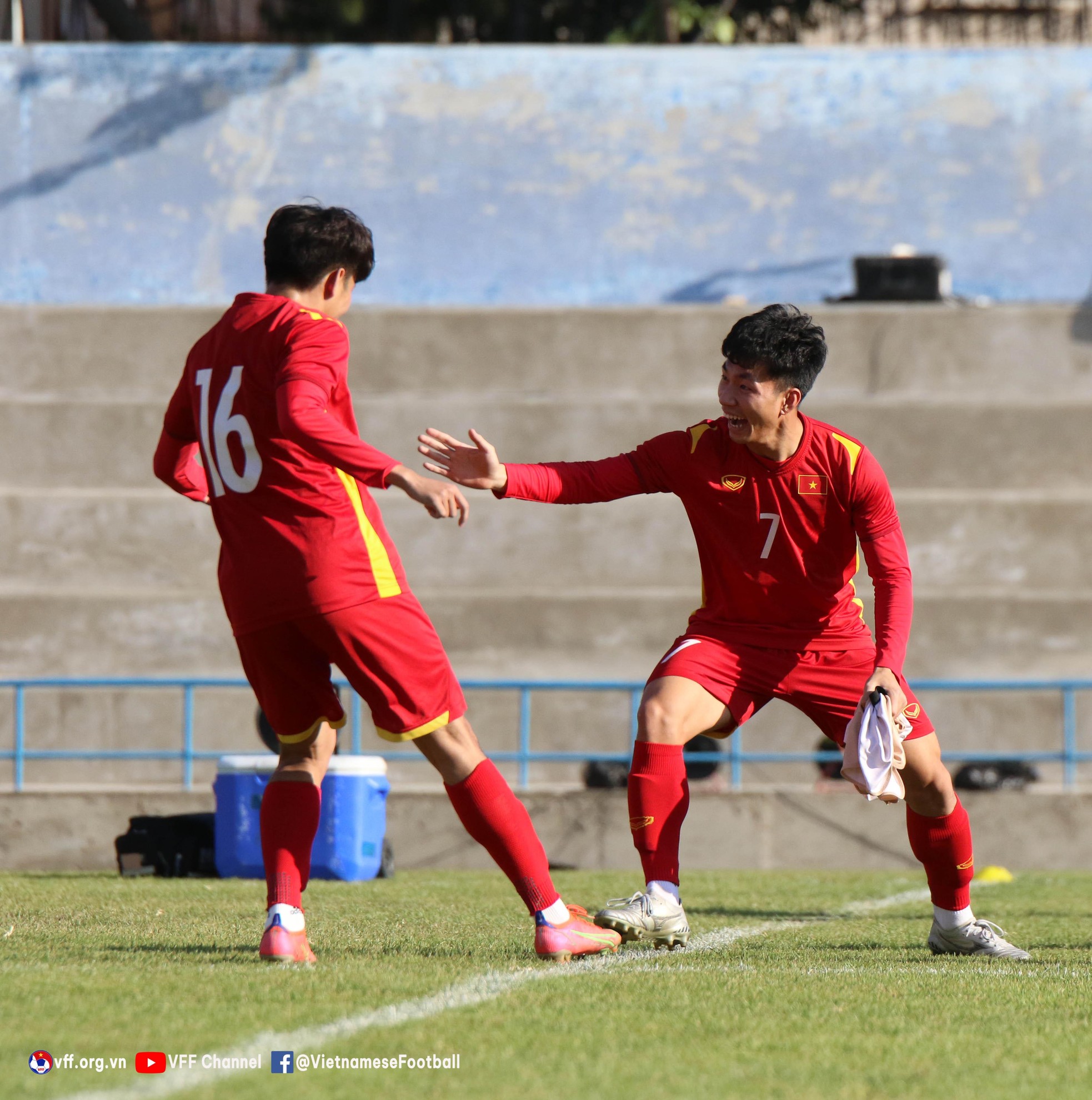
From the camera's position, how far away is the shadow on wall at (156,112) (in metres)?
19.7

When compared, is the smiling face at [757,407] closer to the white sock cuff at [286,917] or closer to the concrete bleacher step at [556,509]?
the white sock cuff at [286,917]

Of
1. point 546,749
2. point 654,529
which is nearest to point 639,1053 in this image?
point 546,749

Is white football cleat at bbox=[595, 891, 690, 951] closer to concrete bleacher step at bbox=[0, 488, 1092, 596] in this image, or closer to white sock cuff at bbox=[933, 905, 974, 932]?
white sock cuff at bbox=[933, 905, 974, 932]

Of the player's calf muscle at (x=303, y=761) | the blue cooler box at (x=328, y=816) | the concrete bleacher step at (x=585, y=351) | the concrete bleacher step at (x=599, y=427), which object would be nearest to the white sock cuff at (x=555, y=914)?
the player's calf muscle at (x=303, y=761)

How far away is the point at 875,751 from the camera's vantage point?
5.11 m

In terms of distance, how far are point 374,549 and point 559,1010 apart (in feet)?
4.67

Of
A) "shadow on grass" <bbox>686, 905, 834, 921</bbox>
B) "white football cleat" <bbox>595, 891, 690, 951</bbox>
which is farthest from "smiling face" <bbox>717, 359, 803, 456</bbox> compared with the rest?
"shadow on grass" <bbox>686, 905, 834, 921</bbox>


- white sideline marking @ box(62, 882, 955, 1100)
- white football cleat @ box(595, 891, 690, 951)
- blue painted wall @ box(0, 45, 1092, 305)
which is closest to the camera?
white sideline marking @ box(62, 882, 955, 1100)

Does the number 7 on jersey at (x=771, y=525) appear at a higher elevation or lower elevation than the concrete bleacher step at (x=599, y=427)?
lower

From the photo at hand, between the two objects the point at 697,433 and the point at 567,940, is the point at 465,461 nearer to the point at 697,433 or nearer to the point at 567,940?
the point at 697,433

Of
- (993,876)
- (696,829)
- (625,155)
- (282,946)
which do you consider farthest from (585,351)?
(282,946)

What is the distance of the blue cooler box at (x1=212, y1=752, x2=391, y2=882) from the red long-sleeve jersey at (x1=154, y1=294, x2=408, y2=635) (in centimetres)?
459

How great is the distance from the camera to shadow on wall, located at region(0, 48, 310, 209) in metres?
19.7

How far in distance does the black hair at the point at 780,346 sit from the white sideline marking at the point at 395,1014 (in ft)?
6.04
